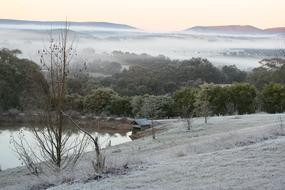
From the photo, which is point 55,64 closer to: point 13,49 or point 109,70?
point 13,49

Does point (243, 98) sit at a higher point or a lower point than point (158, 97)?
higher

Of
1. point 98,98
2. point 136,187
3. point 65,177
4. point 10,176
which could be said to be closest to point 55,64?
point 65,177

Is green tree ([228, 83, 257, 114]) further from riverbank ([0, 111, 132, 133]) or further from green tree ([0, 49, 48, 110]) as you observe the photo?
green tree ([0, 49, 48, 110])

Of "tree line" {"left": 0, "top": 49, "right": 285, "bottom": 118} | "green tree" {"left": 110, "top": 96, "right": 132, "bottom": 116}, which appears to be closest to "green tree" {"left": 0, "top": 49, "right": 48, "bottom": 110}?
"tree line" {"left": 0, "top": 49, "right": 285, "bottom": 118}

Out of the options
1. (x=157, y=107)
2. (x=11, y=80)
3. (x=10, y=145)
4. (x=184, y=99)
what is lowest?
(x=10, y=145)

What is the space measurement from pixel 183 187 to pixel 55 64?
5273mm

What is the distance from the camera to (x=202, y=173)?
11484 mm

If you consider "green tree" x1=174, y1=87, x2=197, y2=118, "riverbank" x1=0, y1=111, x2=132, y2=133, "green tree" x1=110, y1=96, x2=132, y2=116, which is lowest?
"riverbank" x1=0, y1=111, x2=132, y2=133

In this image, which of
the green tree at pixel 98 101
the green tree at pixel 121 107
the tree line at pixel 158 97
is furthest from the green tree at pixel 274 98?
the green tree at pixel 98 101

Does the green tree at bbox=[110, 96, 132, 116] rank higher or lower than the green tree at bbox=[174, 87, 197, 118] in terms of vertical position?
lower

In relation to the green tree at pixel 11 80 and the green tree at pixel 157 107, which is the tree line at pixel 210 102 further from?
the green tree at pixel 11 80

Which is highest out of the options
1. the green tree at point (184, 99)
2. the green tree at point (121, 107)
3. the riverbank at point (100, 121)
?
the green tree at point (184, 99)

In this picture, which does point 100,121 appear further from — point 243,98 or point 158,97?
point 243,98

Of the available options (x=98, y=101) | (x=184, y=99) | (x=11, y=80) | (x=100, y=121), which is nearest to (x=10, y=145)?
(x=100, y=121)
